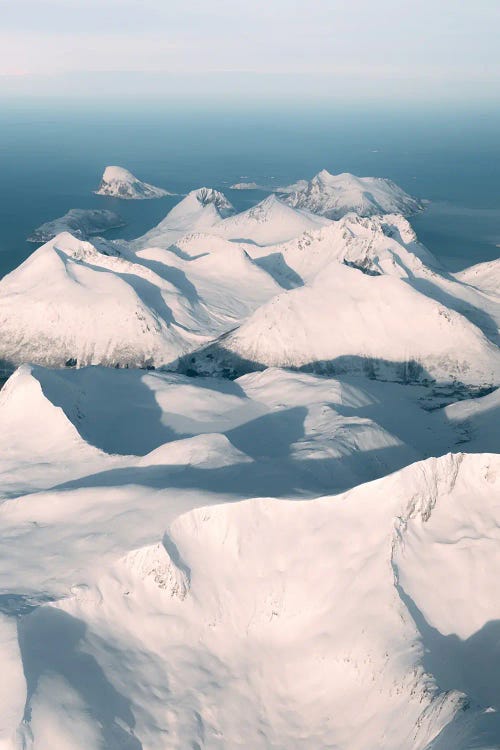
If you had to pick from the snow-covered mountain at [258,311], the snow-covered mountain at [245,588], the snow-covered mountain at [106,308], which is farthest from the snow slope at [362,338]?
the snow-covered mountain at [245,588]

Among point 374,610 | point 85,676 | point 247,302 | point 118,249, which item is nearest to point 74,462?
point 85,676

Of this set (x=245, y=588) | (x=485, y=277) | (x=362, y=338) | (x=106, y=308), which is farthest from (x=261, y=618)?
(x=485, y=277)

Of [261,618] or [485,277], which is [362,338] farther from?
[261,618]

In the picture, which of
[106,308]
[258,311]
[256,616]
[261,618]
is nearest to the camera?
[261,618]

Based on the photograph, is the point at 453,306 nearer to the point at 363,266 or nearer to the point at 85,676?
the point at 363,266

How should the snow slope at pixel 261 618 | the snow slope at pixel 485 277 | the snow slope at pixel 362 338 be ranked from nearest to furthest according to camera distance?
the snow slope at pixel 261 618
the snow slope at pixel 362 338
the snow slope at pixel 485 277

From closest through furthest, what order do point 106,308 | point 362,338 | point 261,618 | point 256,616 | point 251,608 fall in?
point 261,618
point 256,616
point 251,608
point 362,338
point 106,308

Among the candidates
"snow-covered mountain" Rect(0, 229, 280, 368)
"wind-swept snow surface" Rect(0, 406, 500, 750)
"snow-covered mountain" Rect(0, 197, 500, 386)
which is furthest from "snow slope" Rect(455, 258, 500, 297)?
"wind-swept snow surface" Rect(0, 406, 500, 750)

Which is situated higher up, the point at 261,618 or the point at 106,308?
the point at 261,618

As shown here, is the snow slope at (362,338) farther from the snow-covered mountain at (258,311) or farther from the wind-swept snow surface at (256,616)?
the wind-swept snow surface at (256,616)
